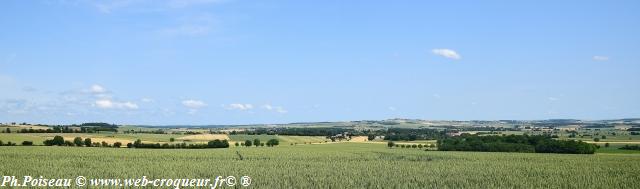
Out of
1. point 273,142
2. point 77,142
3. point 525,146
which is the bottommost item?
point 525,146

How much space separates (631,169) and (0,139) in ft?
314

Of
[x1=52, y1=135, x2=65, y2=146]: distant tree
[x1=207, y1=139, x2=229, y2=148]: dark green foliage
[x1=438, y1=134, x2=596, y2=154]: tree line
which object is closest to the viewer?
[x1=438, y1=134, x2=596, y2=154]: tree line

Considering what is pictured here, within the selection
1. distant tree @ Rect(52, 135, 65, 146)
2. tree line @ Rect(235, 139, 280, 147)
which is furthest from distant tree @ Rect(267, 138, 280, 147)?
distant tree @ Rect(52, 135, 65, 146)

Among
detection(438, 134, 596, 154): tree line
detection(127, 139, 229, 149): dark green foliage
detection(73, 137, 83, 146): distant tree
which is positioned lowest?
detection(438, 134, 596, 154): tree line

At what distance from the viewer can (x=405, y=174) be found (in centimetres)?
4691

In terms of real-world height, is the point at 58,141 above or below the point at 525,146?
above

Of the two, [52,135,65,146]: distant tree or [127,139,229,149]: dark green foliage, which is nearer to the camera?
[52,135,65,146]: distant tree

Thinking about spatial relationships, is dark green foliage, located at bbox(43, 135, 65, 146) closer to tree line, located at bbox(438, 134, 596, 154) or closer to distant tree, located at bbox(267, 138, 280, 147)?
distant tree, located at bbox(267, 138, 280, 147)

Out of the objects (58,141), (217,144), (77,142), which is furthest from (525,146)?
(58,141)

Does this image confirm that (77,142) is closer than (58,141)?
No

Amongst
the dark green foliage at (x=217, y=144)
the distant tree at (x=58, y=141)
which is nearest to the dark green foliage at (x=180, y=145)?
the dark green foliage at (x=217, y=144)

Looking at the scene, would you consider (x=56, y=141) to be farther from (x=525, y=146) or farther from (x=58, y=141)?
(x=525, y=146)

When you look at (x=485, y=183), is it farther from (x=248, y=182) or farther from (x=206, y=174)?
(x=206, y=174)

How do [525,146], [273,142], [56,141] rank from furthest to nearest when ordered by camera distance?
[273,142] < [525,146] < [56,141]
